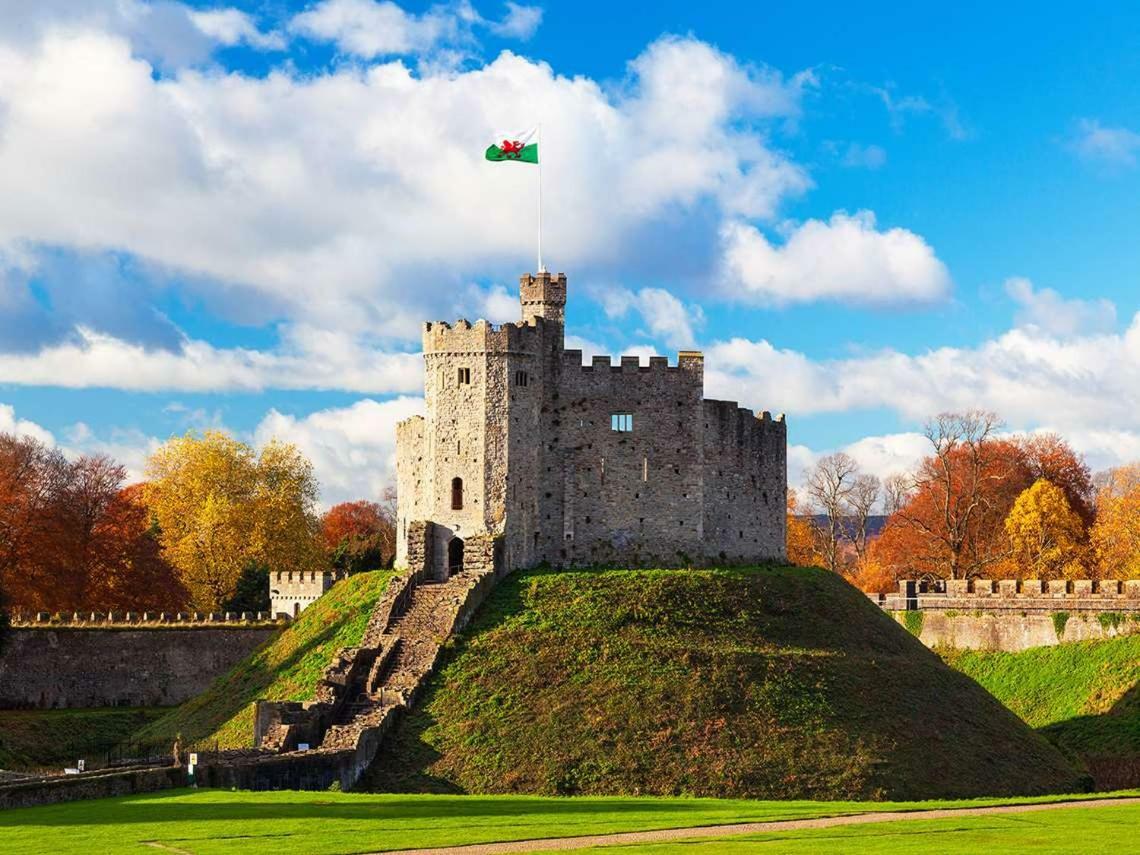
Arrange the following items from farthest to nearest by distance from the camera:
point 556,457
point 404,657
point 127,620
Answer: point 127,620 < point 556,457 < point 404,657

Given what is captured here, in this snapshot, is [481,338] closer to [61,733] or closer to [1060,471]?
[61,733]

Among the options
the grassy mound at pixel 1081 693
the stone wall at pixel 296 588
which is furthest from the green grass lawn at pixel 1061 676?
the stone wall at pixel 296 588

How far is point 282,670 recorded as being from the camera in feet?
209

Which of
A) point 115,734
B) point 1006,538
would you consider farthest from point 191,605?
point 1006,538

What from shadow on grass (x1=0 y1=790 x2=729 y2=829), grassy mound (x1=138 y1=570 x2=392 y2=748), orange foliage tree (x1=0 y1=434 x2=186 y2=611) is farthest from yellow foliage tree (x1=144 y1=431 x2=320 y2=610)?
shadow on grass (x1=0 y1=790 x2=729 y2=829)

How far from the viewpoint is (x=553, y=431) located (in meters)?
64.9

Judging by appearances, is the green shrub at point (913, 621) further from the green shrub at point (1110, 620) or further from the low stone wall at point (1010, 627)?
the green shrub at point (1110, 620)

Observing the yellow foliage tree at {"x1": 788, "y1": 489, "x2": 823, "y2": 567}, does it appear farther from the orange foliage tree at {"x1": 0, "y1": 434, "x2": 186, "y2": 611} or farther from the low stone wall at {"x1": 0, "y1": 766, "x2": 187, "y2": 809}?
the low stone wall at {"x1": 0, "y1": 766, "x2": 187, "y2": 809}

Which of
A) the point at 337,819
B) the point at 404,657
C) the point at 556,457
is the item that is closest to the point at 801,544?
the point at 556,457

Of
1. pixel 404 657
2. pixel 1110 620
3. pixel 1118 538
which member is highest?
pixel 1118 538

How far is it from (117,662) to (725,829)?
48.4 meters

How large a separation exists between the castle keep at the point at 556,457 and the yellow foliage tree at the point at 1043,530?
37.7 metres

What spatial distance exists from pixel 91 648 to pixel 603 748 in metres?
36.8

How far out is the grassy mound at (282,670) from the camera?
2354 inches
